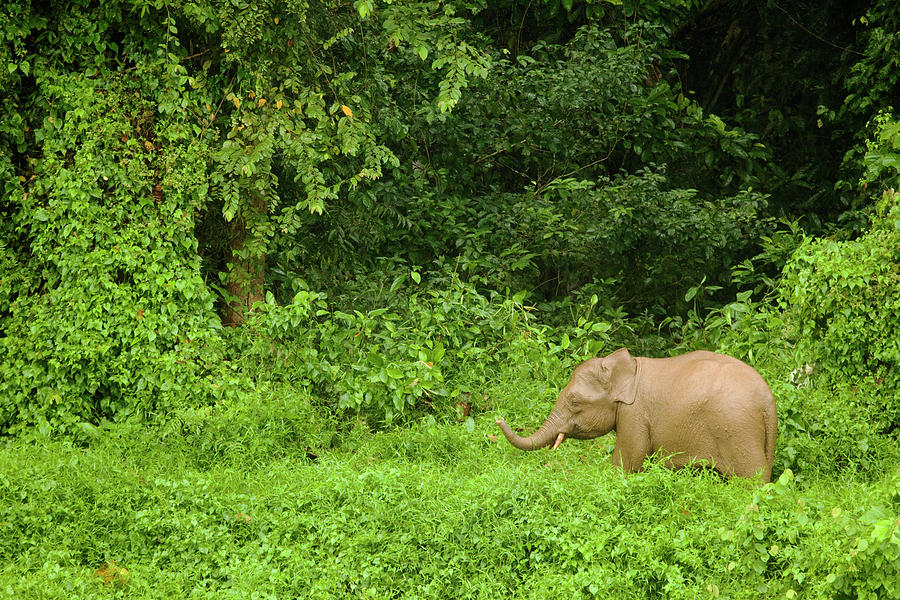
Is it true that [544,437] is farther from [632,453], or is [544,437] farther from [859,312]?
[859,312]

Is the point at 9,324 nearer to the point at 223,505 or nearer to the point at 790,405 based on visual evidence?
the point at 223,505

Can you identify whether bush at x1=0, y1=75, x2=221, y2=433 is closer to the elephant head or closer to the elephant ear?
the elephant head

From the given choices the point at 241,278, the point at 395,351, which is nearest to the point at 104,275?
the point at 241,278

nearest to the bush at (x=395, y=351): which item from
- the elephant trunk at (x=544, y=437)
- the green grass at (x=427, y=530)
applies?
the green grass at (x=427, y=530)

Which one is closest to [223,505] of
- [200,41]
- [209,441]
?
[209,441]

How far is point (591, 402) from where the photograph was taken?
5.68 meters

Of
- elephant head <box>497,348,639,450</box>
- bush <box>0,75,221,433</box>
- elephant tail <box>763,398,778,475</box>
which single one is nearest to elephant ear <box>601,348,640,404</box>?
elephant head <box>497,348,639,450</box>

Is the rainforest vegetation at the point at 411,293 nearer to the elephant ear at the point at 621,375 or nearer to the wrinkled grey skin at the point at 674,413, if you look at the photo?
the wrinkled grey skin at the point at 674,413

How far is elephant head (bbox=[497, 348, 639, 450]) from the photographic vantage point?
567 centimetres

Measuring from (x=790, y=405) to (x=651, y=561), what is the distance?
2017mm

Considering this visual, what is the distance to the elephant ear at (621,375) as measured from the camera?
5633 millimetres

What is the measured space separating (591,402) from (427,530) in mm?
1303

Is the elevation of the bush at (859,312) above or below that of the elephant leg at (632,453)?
above

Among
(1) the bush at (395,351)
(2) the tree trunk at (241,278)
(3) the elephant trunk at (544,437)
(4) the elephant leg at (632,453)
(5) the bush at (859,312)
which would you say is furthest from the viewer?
(2) the tree trunk at (241,278)
